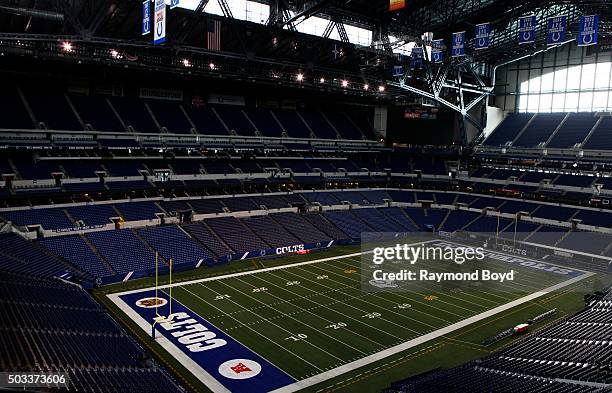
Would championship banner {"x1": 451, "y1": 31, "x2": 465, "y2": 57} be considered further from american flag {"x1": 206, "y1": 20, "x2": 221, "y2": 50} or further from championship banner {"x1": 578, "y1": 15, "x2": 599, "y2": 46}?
american flag {"x1": 206, "y1": 20, "x2": 221, "y2": 50}

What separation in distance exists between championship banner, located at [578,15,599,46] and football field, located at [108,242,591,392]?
58.1 ft

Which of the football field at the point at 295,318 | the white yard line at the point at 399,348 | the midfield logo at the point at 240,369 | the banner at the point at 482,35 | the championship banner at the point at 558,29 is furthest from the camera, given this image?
the banner at the point at 482,35

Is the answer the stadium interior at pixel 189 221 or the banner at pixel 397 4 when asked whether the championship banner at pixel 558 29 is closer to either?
the stadium interior at pixel 189 221

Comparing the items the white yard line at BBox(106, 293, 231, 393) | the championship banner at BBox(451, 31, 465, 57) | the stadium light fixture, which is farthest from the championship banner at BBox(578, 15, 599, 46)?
the stadium light fixture

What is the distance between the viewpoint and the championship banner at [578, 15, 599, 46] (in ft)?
101

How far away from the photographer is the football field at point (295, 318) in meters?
20.7

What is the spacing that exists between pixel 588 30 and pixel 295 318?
2773 centimetres

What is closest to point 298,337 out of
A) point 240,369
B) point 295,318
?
point 295,318

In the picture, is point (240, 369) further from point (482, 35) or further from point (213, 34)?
point (482, 35)

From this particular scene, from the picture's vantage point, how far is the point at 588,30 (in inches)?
1224

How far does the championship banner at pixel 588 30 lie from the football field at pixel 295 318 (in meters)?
17.7

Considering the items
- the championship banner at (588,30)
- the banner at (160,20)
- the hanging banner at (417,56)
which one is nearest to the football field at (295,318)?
the banner at (160,20)

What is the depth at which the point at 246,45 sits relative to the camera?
137ft

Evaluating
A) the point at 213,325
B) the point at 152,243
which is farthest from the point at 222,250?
the point at 213,325
